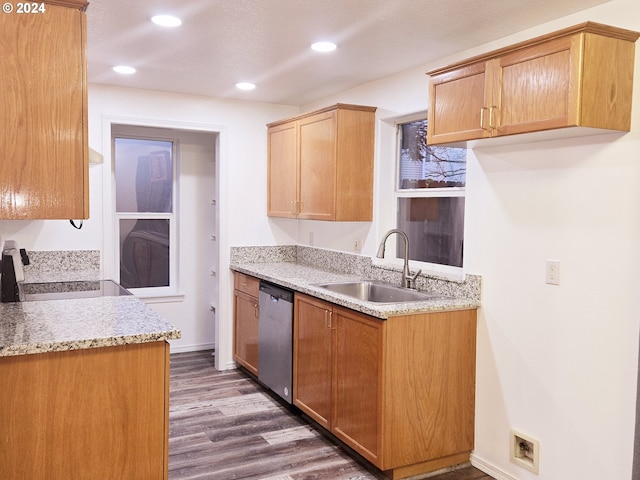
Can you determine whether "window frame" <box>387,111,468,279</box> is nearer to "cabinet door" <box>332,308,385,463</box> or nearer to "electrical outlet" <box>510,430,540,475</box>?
"cabinet door" <box>332,308,385,463</box>

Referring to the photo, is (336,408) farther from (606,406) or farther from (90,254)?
(90,254)

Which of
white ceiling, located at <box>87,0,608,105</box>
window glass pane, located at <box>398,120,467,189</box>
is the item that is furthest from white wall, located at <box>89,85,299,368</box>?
window glass pane, located at <box>398,120,467,189</box>

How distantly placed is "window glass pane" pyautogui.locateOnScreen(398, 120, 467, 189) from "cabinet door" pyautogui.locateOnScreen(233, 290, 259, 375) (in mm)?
1565

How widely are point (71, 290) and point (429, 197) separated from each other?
2349mm

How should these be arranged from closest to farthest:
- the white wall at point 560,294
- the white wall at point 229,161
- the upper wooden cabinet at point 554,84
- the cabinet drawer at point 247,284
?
the upper wooden cabinet at point 554,84, the white wall at point 560,294, the cabinet drawer at point 247,284, the white wall at point 229,161

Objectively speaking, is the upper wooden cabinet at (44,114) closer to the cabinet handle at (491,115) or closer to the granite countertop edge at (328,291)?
the granite countertop edge at (328,291)

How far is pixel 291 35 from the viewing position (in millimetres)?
2881

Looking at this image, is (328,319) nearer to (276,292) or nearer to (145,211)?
(276,292)

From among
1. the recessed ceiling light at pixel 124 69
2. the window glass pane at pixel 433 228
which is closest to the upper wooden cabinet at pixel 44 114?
the recessed ceiling light at pixel 124 69

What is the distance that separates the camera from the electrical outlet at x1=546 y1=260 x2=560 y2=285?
8.48 ft

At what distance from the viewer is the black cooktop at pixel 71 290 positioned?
3.13m

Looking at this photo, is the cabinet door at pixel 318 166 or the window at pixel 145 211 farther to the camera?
the window at pixel 145 211

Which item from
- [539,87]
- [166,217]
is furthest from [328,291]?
[166,217]
